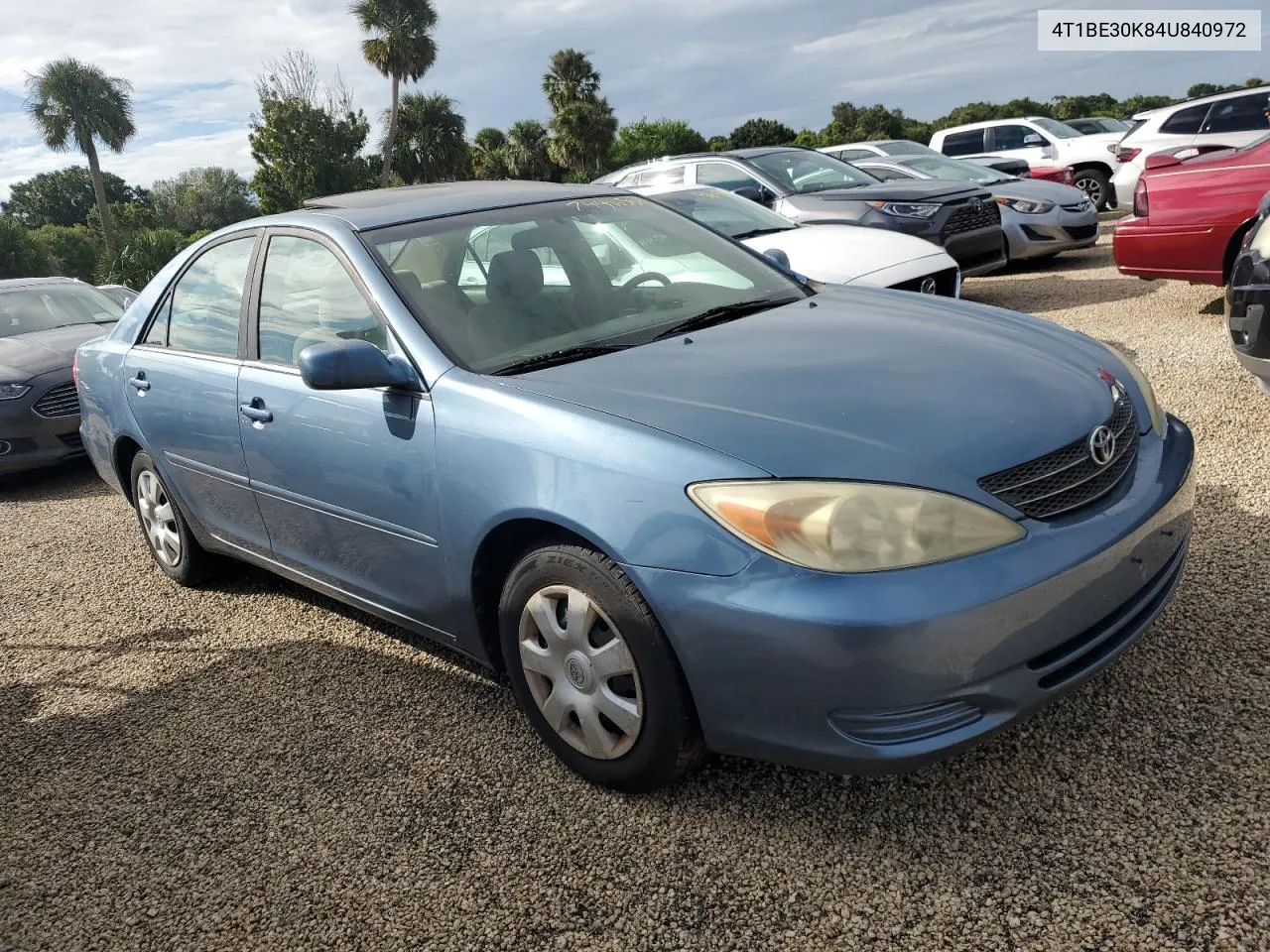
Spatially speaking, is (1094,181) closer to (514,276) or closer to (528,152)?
(514,276)

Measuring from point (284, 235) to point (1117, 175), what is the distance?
10847 mm

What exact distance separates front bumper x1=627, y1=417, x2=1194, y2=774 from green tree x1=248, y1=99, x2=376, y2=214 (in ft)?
155

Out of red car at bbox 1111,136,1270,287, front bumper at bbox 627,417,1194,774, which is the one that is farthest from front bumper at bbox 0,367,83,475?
red car at bbox 1111,136,1270,287

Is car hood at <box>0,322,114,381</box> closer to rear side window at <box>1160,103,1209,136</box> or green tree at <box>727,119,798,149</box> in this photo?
rear side window at <box>1160,103,1209,136</box>

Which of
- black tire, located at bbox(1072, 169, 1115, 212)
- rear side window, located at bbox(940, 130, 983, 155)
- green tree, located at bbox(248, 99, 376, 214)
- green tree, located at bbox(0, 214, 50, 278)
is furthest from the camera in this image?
green tree, located at bbox(248, 99, 376, 214)

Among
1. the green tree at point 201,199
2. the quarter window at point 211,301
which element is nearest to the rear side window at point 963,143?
the quarter window at point 211,301

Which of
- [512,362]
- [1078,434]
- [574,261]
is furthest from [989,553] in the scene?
[574,261]

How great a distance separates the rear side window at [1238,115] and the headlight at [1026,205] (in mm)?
3820

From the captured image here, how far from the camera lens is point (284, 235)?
357cm

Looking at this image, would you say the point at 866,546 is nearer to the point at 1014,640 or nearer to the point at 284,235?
the point at 1014,640

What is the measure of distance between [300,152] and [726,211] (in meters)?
43.5

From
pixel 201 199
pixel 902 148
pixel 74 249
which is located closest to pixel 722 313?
pixel 902 148

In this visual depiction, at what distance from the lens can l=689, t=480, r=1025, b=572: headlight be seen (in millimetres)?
2066

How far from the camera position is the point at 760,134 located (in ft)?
217
